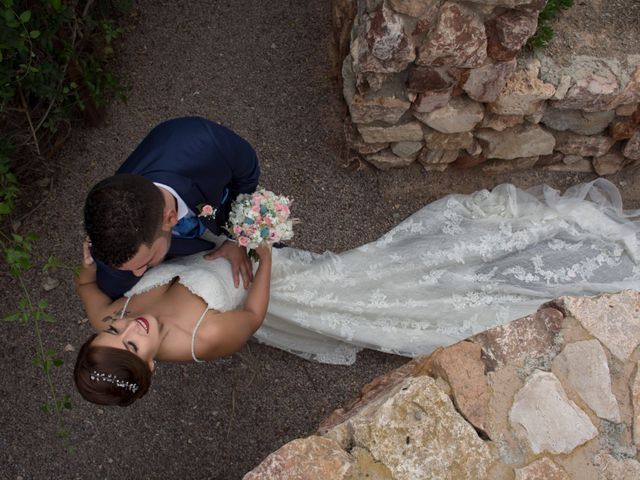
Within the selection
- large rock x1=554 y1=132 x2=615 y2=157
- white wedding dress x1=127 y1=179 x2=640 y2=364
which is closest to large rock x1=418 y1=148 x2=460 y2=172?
white wedding dress x1=127 y1=179 x2=640 y2=364

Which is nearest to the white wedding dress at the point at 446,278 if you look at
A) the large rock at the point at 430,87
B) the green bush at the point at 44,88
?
the large rock at the point at 430,87

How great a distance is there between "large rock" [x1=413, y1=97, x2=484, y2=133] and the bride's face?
2043mm

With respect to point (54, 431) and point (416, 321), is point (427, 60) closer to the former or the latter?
point (416, 321)

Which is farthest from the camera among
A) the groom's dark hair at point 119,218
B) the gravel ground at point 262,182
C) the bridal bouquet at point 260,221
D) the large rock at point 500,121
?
the large rock at point 500,121

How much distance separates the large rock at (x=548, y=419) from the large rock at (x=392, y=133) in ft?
6.07

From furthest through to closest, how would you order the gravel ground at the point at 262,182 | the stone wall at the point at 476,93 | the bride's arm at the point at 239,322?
the gravel ground at the point at 262,182
the stone wall at the point at 476,93
the bride's arm at the point at 239,322

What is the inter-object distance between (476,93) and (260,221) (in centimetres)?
158

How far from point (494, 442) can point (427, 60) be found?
1.91 m

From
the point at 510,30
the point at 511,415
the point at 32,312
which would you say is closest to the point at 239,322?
the point at 32,312

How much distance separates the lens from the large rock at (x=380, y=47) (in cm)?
309

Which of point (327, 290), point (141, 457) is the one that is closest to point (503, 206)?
point (327, 290)

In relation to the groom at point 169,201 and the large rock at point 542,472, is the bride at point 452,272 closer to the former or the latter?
the groom at point 169,201

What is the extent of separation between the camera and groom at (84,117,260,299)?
2.05 meters

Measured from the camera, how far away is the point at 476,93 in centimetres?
346
